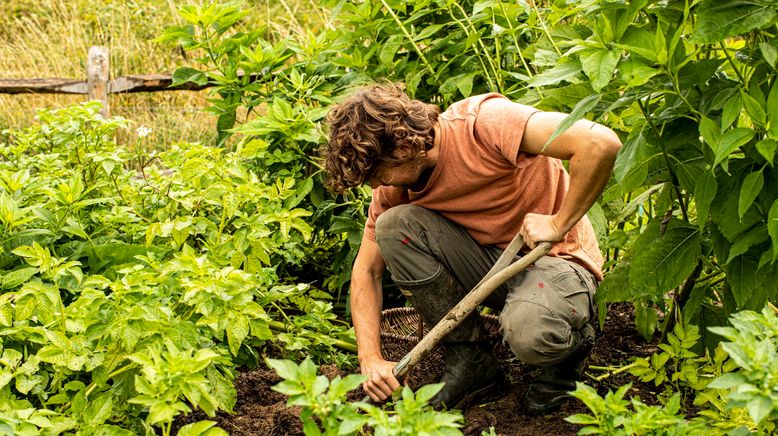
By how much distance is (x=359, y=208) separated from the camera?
3449mm

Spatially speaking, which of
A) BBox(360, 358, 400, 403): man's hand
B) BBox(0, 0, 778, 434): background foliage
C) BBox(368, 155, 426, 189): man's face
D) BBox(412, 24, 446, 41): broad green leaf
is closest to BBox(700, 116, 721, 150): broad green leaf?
BBox(0, 0, 778, 434): background foliage

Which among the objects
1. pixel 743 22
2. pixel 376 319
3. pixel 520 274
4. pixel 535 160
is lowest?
pixel 376 319

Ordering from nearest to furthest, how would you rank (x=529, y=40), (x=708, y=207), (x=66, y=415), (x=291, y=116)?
(x=708, y=207), (x=66, y=415), (x=291, y=116), (x=529, y=40)

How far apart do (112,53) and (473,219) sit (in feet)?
22.3

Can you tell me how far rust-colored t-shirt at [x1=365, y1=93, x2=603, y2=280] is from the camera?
8.50 ft

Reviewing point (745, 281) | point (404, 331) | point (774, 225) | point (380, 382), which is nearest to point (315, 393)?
point (380, 382)

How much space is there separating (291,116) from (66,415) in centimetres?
142

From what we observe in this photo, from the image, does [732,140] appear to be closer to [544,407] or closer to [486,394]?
[544,407]

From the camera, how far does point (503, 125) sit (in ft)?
8.38

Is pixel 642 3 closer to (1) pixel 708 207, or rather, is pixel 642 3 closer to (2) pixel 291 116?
(1) pixel 708 207

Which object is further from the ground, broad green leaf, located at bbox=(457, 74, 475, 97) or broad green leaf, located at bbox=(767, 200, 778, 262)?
broad green leaf, located at bbox=(457, 74, 475, 97)

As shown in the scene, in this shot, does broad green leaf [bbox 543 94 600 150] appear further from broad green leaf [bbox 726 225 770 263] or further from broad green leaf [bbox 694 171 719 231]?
broad green leaf [bbox 726 225 770 263]

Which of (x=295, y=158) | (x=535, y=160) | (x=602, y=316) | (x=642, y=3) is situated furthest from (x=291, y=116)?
(x=642, y=3)

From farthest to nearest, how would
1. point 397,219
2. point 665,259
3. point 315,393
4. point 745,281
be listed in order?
point 397,219 → point 665,259 → point 745,281 → point 315,393
